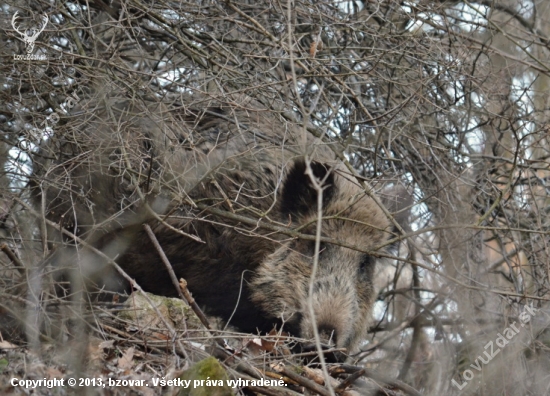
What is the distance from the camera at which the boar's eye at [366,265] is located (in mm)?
6109

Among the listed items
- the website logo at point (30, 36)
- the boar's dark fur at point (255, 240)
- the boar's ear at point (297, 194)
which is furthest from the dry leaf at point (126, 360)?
the boar's ear at point (297, 194)

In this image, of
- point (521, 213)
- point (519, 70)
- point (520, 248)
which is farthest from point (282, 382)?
point (519, 70)

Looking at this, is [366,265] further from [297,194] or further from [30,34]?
[30,34]

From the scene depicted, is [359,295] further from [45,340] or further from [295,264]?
[45,340]

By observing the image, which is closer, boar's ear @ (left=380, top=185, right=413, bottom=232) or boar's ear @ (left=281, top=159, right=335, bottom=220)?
boar's ear @ (left=281, top=159, right=335, bottom=220)

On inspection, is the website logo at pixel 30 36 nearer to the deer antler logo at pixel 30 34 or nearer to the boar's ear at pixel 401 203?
the deer antler logo at pixel 30 34

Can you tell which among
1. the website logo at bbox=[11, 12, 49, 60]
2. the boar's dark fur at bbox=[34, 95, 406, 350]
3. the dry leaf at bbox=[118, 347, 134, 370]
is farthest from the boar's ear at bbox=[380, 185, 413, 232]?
the website logo at bbox=[11, 12, 49, 60]

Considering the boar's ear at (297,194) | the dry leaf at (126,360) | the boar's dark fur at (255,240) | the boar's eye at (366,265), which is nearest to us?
the dry leaf at (126,360)

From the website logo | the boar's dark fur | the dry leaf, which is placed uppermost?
the website logo

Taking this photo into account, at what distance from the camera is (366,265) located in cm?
619

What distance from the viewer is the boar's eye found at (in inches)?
241

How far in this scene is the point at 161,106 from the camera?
4738 millimetres

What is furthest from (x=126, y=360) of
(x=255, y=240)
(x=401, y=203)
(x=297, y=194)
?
(x=401, y=203)

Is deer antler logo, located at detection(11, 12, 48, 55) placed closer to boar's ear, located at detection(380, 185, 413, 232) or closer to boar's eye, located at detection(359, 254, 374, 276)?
boar's ear, located at detection(380, 185, 413, 232)
